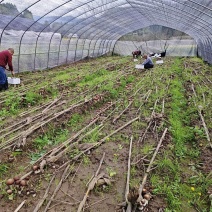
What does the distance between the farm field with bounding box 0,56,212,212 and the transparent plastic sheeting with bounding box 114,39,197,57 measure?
20.3 m

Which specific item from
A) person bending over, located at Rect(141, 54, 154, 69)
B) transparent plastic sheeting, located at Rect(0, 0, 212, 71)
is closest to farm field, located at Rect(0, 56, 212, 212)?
transparent plastic sheeting, located at Rect(0, 0, 212, 71)

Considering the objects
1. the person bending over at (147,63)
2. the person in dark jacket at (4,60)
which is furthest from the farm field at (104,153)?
the person bending over at (147,63)

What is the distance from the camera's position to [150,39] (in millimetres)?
28797

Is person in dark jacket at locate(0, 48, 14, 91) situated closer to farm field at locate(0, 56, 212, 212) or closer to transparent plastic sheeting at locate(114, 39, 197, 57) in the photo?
→ farm field at locate(0, 56, 212, 212)

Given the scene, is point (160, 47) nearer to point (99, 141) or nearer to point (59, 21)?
point (59, 21)

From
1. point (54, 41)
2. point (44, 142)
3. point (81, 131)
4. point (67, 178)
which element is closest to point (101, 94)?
point (81, 131)

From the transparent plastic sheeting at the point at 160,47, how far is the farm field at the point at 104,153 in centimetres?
2028

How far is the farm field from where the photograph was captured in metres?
3.36

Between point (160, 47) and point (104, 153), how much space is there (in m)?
25.8

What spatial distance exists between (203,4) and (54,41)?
9447mm

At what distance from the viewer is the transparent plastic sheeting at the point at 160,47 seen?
26.5 metres

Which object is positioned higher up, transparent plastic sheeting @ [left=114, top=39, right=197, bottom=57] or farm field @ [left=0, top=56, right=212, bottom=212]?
transparent plastic sheeting @ [left=114, top=39, right=197, bottom=57]

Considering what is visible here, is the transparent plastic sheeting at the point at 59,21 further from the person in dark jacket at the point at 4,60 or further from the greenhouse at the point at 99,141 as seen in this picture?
the person in dark jacket at the point at 4,60

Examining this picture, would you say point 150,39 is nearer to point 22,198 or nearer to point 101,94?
point 101,94
